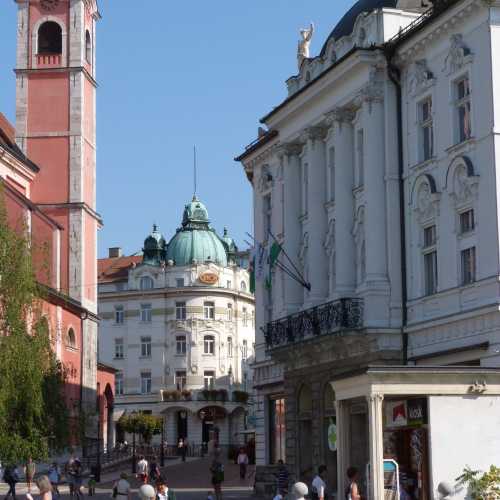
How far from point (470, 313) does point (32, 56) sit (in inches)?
1699

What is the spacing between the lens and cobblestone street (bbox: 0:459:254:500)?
48625 millimetres

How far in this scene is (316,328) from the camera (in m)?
40.3

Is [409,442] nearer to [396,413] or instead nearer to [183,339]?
[396,413]

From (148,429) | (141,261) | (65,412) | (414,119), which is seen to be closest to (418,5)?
(414,119)

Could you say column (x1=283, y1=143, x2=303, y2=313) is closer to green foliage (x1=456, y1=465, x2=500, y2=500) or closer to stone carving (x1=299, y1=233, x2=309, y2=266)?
stone carving (x1=299, y1=233, x2=309, y2=266)

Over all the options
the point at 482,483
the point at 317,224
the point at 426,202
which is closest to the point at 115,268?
the point at 317,224

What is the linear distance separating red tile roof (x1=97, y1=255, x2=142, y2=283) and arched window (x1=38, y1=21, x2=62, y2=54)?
37.4 meters

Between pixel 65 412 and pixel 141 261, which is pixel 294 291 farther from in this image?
pixel 141 261

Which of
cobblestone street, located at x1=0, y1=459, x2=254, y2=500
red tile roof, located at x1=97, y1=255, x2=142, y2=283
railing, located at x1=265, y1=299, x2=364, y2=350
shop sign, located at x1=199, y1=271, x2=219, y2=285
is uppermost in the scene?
red tile roof, located at x1=97, y1=255, x2=142, y2=283

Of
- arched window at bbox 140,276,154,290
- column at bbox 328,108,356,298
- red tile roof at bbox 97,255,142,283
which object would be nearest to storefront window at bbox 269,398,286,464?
column at bbox 328,108,356,298

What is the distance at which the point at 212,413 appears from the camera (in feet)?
332

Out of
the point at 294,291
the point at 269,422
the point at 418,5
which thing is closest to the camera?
the point at 418,5

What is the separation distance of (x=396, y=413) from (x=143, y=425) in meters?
66.8

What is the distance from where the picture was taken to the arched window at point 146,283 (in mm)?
104375
